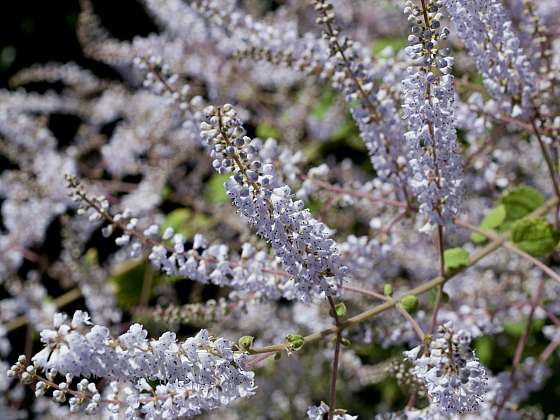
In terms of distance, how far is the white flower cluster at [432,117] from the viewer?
1.32 m

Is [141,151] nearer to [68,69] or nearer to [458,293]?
[68,69]

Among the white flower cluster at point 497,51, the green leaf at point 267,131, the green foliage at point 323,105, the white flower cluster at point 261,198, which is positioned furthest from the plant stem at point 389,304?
the green leaf at point 267,131

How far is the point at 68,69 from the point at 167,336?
2.73 metres


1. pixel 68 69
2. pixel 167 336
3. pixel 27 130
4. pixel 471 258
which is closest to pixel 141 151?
pixel 27 130

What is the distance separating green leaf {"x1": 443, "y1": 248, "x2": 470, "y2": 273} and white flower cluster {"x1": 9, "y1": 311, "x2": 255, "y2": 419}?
0.67 metres

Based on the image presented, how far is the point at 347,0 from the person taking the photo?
3242 millimetres

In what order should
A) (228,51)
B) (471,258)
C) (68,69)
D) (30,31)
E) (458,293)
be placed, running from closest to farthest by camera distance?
(471,258), (458,293), (228,51), (68,69), (30,31)

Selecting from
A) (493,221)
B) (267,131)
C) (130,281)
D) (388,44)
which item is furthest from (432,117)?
(130,281)

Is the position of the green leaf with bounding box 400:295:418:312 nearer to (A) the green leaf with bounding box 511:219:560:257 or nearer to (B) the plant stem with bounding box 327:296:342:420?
(B) the plant stem with bounding box 327:296:342:420

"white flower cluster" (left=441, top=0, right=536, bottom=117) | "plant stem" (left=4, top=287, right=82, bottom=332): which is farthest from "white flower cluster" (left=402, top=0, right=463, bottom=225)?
"plant stem" (left=4, top=287, right=82, bottom=332)

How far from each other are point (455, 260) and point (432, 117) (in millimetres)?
554

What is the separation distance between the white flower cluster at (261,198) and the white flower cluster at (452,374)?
278 millimetres

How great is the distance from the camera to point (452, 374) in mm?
1250

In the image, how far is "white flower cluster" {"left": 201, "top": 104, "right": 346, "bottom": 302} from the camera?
4.22 feet
